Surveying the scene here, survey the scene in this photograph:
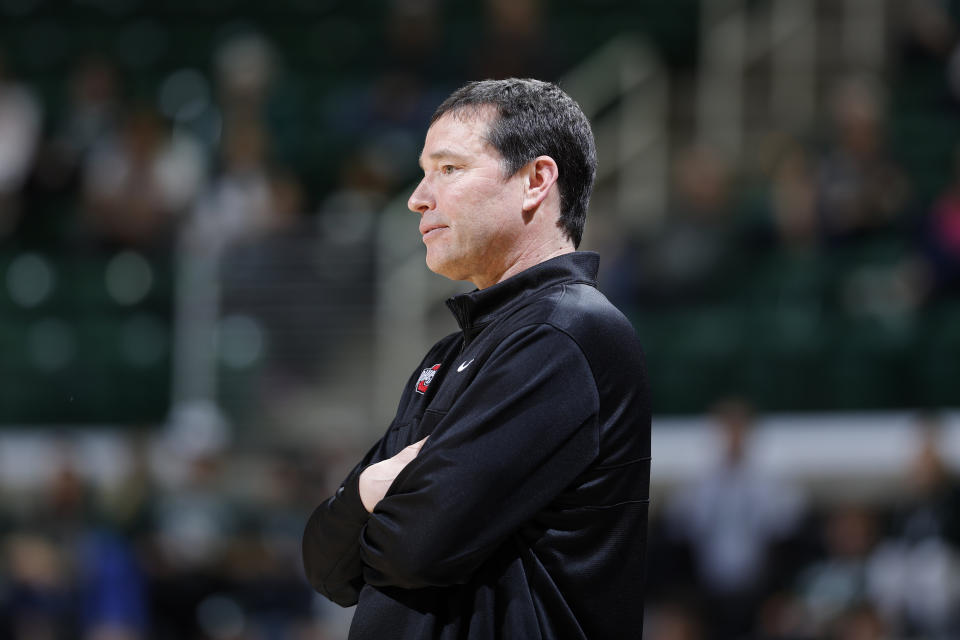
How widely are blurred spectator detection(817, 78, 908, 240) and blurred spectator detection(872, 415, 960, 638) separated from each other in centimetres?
180

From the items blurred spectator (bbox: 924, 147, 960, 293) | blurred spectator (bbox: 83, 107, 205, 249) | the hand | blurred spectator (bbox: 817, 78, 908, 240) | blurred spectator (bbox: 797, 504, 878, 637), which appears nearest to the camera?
the hand

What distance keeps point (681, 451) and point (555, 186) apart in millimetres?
6265

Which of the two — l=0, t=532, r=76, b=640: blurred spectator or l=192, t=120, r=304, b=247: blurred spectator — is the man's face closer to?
l=0, t=532, r=76, b=640: blurred spectator

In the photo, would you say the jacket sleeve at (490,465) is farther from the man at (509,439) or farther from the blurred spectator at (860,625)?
the blurred spectator at (860,625)

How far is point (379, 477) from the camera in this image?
238 cm

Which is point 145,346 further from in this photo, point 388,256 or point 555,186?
point 555,186

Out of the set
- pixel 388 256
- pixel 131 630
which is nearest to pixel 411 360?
pixel 388 256

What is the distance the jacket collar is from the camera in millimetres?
2482

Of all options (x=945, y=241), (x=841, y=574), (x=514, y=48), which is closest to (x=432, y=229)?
(x=841, y=574)

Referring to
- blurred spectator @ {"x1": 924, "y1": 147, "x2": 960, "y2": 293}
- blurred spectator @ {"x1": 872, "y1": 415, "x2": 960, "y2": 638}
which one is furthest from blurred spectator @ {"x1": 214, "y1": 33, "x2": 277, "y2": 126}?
blurred spectator @ {"x1": 872, "y1": 415, "x2": 960, "y2": 638}

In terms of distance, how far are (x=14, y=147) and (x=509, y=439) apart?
9825 millimetres

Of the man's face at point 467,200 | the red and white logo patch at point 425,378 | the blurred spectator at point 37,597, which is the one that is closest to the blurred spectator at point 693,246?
the blurred spectator at point 37,597

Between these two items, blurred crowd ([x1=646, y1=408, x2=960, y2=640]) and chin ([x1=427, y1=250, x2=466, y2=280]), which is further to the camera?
blurred crowd ([x1=646, y1=408, x2=960, y2=640])

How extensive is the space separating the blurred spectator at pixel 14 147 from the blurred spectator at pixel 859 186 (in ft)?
20.2
